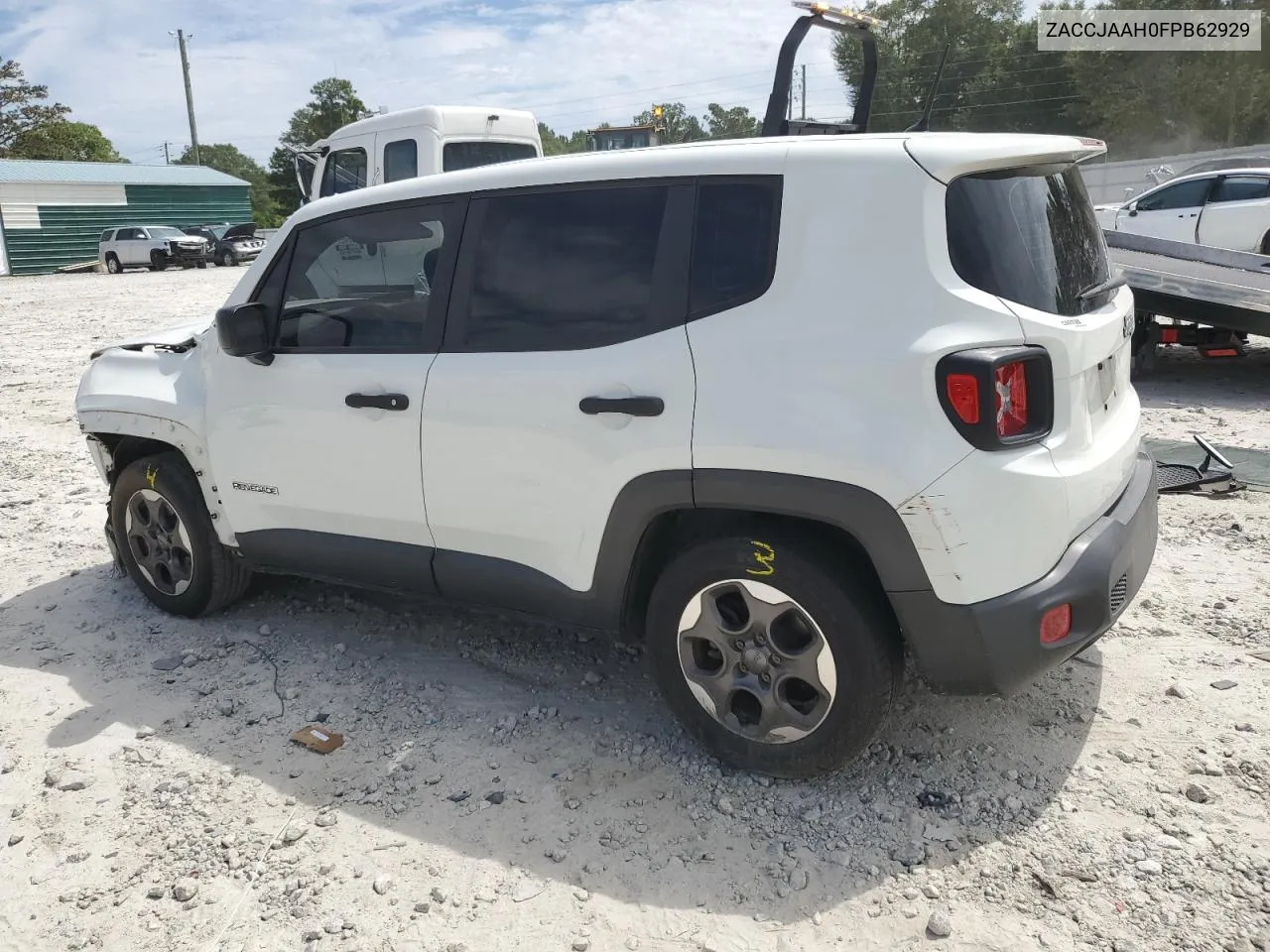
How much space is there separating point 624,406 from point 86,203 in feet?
145

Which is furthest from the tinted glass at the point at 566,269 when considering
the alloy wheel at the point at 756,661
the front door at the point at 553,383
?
the alloy wheel at the point at 756,661

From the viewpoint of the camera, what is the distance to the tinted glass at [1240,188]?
13.6 meters

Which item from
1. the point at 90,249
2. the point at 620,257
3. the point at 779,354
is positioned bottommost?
the point at 90,249

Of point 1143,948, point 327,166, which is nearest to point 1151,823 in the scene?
point 1143,948

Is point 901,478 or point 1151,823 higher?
point 901,478

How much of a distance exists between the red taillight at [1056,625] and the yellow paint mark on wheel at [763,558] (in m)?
0.75

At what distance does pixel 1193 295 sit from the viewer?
25.6 feet

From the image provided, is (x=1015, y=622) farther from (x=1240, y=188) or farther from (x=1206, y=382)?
(x=1240, y=188)

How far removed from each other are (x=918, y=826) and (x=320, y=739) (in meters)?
2.06

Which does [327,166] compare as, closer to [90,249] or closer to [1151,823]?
[1151,823]

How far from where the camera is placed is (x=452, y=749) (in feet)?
11.5

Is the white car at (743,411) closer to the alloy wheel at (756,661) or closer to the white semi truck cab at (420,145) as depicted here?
the alloy wheel at (756,661)

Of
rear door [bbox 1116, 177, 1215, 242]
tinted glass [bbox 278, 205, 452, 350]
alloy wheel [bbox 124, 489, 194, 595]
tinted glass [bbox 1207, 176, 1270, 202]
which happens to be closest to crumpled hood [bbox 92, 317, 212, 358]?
alloy wheel [bbox 124, 489, 194, 595]

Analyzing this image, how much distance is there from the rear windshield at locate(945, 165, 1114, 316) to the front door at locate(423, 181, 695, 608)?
809mm
